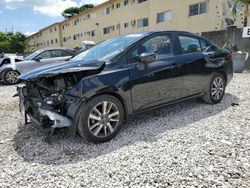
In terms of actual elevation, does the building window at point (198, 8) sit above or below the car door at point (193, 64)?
above

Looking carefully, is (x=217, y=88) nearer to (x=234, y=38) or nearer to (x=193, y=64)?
(x=193, y=64)

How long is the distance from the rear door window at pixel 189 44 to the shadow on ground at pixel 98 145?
123cm

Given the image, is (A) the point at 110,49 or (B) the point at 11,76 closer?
(A) the point at 110,49

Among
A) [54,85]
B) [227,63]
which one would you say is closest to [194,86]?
[227,63]

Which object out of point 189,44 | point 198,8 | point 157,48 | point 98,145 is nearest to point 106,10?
point 198,8

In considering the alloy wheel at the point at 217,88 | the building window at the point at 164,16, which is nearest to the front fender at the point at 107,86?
the alloy wheel at the point at 217,88

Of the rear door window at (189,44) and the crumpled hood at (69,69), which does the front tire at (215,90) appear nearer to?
the rear door window at (189,44)

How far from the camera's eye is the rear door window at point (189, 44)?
13.9 feet

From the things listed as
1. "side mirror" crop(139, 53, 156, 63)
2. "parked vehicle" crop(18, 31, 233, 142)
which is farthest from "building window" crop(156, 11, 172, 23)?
"side mirror" crop(139, 53, 156, 63)

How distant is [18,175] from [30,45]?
67.6 m

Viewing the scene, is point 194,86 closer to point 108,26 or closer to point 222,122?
point 222,122

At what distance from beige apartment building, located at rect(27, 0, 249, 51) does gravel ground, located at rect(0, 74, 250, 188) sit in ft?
40.5

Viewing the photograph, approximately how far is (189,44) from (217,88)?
124cm

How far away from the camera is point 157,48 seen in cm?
388
